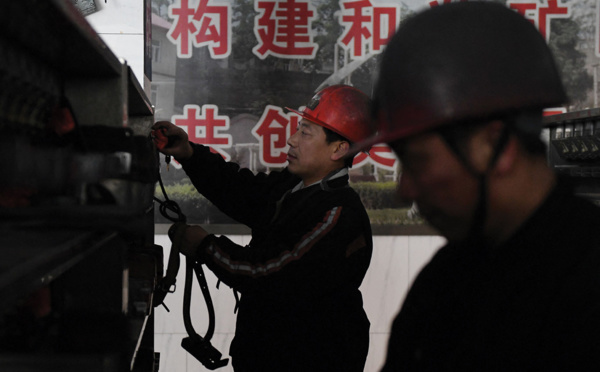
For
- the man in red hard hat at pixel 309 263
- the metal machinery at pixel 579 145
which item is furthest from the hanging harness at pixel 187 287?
the metal machinery at pixel 579 145

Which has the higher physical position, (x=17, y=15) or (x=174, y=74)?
(x=174, y=74)

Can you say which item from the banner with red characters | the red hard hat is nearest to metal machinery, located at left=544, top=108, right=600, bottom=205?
the banner with red characters

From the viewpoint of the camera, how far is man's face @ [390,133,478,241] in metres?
0.79

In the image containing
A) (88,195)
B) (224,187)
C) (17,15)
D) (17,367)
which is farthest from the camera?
(224,187)

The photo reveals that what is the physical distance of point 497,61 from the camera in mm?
788

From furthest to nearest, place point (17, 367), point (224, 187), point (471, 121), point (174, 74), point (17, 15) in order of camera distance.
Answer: point (174, 74)
point (224, 187)
point (17, 367)
point (17, 15)
point (471, 121)

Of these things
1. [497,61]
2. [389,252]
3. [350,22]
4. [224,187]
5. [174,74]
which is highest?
[350,22]

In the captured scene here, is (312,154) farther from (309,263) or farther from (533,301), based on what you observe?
(533,301)

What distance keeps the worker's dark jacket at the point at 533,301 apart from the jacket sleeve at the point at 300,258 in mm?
989

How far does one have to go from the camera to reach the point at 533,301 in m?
0.77

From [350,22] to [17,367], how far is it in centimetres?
318

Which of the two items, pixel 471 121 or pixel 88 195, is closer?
pixel 471 121

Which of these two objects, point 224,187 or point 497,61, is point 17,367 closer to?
point 497,61

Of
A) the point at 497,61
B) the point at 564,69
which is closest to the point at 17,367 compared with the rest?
the point at 497,61
